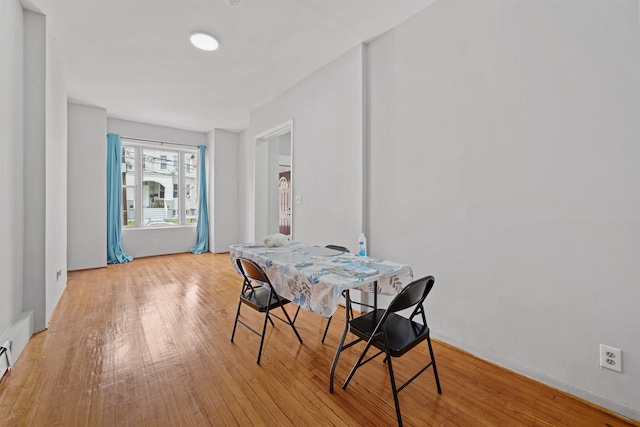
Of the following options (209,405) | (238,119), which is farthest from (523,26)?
(238,119)

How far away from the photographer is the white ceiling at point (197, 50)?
2.43 m

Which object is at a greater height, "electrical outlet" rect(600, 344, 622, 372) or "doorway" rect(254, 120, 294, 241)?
"doorway" rect(254, 120, 294, 241)

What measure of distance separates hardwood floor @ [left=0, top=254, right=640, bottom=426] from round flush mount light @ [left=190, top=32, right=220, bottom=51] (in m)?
2.88

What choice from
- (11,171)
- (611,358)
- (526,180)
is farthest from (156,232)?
(611,358)

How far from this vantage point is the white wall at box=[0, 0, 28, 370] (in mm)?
2047

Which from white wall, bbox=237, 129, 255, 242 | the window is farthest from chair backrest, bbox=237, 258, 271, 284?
the window

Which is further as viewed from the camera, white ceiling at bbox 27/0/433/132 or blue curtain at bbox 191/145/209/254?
blue curtain at bbox 191/145/209/254

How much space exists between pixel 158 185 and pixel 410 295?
20.5ft

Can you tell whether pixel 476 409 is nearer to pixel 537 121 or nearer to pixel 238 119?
pixel 537 121

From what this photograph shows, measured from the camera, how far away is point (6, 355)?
6.34ft

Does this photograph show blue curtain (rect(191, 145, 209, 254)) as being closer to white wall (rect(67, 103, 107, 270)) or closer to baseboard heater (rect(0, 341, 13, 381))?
white wall (rect(67, 103, 107, 270))

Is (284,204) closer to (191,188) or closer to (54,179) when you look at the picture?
(191,188)

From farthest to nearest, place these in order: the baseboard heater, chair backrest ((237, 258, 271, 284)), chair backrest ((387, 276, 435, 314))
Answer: chair backrest ((237, 258, 271, 284))
the baseboard heater
chair backrest ((387, 276, 435, 314))

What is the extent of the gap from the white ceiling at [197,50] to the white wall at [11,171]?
0.48 meters
